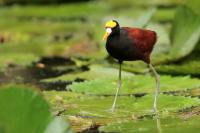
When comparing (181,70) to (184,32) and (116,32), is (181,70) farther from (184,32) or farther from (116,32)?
(116,32)

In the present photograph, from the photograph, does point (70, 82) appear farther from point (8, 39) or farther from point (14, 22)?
point (14, 22)

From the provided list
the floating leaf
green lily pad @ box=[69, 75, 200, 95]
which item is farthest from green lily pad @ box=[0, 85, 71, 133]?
the floating leaf

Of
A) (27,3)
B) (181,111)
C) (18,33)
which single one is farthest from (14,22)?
(181,111)

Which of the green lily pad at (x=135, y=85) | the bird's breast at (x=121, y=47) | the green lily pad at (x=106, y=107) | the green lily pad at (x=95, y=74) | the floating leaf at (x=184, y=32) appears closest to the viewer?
the green lily pad at (x=106, y=107)

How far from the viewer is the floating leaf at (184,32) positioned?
15.1 feet

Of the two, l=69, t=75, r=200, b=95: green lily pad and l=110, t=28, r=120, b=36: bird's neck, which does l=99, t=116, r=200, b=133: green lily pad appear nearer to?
l=110, t=28, r=120, b=36: bird's neck

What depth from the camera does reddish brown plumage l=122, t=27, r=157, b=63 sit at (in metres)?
3.42

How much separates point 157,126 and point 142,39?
0.63m

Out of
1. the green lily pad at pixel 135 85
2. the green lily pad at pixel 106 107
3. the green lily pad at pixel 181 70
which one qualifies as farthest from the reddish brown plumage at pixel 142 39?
the green lily pad at pixel 181 70

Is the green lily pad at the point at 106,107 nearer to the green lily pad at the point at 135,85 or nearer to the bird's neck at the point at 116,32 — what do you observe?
the green lily pad at the point at 135,85

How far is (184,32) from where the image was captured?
4.70m

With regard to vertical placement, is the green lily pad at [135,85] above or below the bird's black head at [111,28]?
below

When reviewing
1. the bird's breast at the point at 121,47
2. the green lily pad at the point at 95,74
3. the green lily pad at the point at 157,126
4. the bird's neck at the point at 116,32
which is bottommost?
the green lily pad at the point at 95,74

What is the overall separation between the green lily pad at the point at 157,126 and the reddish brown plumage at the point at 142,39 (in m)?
0.46
